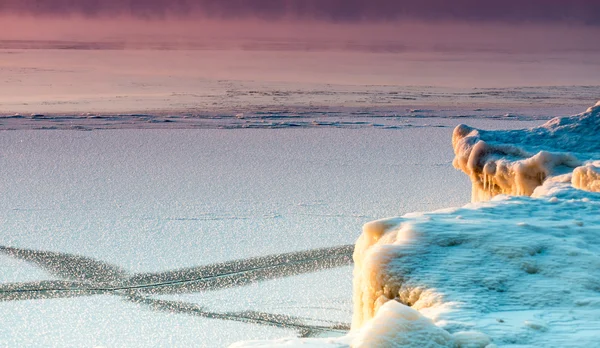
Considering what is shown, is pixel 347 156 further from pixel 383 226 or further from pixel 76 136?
pixel 383 226

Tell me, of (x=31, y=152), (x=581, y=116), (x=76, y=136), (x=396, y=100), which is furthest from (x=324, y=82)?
(x=581, y=116)

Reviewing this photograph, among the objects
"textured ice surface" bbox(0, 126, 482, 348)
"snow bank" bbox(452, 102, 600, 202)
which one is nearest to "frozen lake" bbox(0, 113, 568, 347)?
"textured ice surface" bbox(0, 126, 482, 348)

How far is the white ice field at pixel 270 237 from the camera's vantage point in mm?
2340

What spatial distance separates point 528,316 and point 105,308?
2164 mm

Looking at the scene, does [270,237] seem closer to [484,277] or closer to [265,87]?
[484,277]

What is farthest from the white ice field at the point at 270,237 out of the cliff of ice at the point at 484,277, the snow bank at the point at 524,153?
the snow bank at the point at 524,153

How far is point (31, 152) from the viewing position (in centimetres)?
736

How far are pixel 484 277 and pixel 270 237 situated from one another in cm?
252

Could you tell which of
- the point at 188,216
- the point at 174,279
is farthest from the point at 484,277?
the point at 188,216

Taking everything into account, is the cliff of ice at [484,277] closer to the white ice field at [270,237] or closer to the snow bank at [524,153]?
the white ice field at [270,237]

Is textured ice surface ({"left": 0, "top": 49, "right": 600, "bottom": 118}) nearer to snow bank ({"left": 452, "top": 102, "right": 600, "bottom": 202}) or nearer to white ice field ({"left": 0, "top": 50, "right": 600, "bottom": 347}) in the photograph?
white ice field ({"left": 0, "top": 50, "right": 600, "bottom": 347})

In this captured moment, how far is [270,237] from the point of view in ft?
15.8

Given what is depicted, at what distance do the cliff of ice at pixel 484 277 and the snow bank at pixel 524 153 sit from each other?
71cm

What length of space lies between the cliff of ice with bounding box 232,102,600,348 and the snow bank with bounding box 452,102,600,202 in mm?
708
